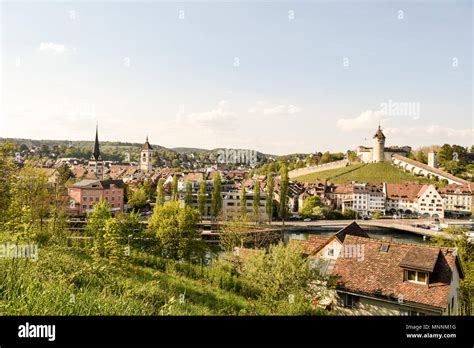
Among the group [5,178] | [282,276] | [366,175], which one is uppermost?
[366,175]

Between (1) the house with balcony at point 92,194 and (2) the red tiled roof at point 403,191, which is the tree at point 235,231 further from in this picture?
(2) the red tiled roof at point 403,191

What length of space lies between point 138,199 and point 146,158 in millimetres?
2363

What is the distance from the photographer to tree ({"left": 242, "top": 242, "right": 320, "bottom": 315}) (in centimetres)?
439

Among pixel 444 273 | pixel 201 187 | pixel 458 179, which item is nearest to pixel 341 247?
pixel 444 273

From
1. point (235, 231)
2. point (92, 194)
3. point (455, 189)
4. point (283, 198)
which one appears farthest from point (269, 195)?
point (92, 194)

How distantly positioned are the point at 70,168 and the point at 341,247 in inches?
218

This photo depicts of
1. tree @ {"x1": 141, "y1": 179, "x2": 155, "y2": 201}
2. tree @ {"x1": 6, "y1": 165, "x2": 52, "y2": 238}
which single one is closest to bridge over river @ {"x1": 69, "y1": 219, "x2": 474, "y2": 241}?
tree @ {"x1": 141, "y1": 179, "x2": 155, "y2": 201}

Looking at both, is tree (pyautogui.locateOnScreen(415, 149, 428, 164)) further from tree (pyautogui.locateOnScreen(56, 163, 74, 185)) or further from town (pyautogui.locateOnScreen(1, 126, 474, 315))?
tree (pyautogui.locateOnScreen(56, 163, 74, 185))

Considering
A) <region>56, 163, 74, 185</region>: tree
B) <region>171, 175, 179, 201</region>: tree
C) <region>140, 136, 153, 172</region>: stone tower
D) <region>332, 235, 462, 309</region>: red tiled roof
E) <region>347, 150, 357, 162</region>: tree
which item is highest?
A: <region>347, 150, 357, 162</region>: tree

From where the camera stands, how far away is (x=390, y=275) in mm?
4980

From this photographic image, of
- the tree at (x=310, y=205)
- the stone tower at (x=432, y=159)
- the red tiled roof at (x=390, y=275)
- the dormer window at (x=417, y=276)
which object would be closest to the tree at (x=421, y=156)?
the stone tower at (x=432, y=159)

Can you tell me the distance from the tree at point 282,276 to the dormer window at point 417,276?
126 centimetres

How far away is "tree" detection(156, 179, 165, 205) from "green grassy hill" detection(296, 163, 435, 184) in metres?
3.86

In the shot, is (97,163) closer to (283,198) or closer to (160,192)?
(160,192)
